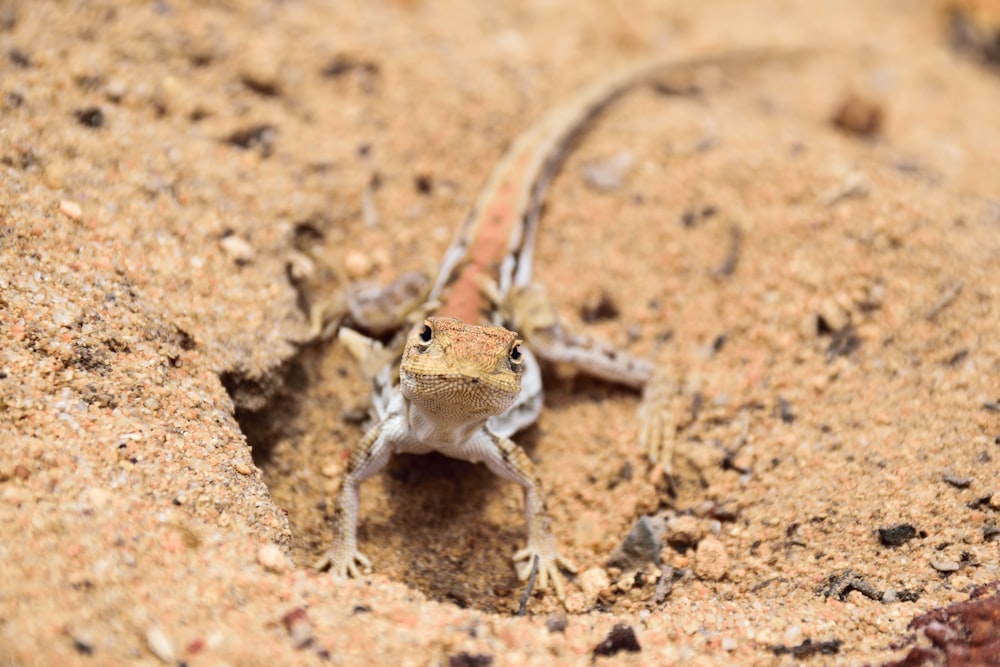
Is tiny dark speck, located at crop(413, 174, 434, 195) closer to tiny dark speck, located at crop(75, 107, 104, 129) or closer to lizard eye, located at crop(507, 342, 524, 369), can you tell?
tiny dark speck, located at crop(75, 107, 104, 129)

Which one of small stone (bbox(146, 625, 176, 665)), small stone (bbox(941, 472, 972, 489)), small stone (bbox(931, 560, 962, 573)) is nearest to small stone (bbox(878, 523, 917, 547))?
small stone (bbox(931, 560, 962, 573))

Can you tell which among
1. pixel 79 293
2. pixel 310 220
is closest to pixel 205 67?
pixel 310 220

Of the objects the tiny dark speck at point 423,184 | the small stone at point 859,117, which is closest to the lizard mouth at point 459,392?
the tiny dark speck at point 423,184

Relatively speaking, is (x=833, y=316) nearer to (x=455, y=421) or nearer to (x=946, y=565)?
(x=946, y=565)

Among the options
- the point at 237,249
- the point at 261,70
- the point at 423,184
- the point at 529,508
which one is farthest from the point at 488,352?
the point at 261,70

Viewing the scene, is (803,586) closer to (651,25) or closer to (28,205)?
(28,205)

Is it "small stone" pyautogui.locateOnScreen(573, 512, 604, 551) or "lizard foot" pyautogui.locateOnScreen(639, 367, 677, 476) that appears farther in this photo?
"lizard foot" pyautogui.locateOnScreen(639, 367, 677, 476)

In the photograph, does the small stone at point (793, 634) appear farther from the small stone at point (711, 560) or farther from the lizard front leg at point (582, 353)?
the lizard front leg at point (582, 353)
